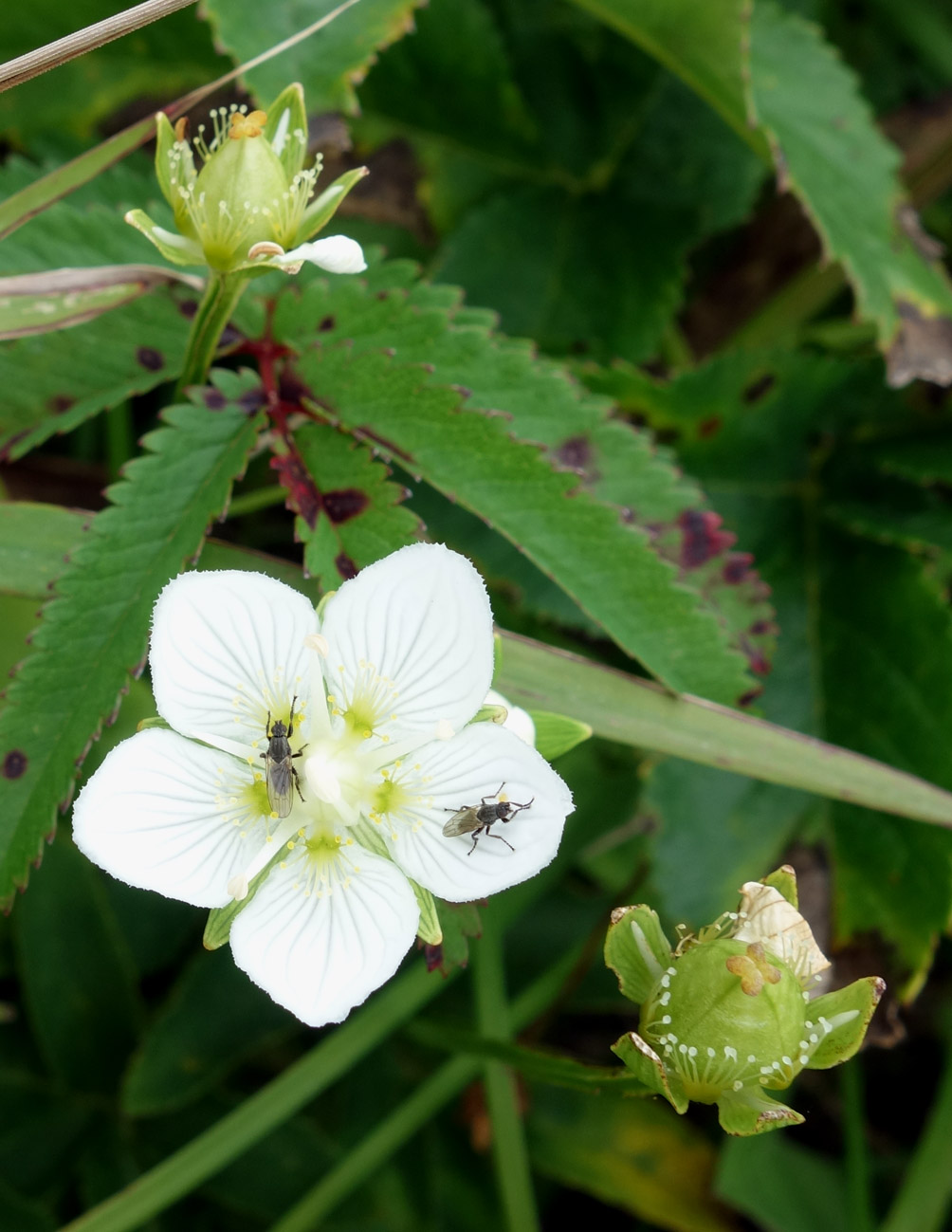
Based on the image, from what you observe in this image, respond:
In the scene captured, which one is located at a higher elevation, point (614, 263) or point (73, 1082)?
point (614, 263)

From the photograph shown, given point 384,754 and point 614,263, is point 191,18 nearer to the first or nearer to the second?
point 614,263

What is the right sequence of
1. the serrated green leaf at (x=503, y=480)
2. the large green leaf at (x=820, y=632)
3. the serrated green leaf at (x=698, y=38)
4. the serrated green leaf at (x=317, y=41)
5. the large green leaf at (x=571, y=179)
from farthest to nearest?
Result: the large green leaf at (x=571, y=179) < the large green leaf at (x=820, y=632) < the serrated green leaf at (x=698, y=38) < the serrated green leaf at (x=317, y=41) < the serrated green leaf at (x=503, y=480)

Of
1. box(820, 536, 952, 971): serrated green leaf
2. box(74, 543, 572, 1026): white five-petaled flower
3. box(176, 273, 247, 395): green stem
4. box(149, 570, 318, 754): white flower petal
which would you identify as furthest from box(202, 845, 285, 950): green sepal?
box(820, 536, 952, 971): serrated green leaf

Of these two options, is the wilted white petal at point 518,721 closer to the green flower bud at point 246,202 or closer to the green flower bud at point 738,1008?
the green flower bud at point 738,1008

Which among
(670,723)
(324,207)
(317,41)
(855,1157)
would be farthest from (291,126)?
(855,1157)

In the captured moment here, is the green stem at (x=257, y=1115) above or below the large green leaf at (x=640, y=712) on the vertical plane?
below

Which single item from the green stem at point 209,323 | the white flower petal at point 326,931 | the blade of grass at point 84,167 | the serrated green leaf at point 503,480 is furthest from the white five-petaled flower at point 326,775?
the blade of grass at point 84,167

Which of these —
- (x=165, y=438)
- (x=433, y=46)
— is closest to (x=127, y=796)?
(x=165, y=438)
